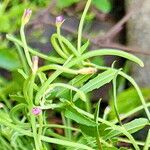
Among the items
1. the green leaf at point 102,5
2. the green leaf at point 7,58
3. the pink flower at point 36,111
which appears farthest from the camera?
the green leaf at point 102,5

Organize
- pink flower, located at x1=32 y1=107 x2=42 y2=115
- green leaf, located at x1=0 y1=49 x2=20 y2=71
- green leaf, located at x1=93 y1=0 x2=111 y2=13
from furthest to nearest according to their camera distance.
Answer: green leaf, located at x1=93 y1=0 x2=111 y2=13, green leaf, located at x1=0 y1=49 x2=20 y2=71, pink flower, located at x1=32 y1=107 x2=42 y2=115

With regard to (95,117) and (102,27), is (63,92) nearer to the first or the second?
(95,117)

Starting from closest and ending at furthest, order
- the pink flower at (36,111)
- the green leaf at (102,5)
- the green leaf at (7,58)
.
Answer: the pink flower at (36,111) → the green leaf at (7,58) → the green leaf at (102,5)

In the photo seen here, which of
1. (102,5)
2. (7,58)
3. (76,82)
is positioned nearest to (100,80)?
(76,82)

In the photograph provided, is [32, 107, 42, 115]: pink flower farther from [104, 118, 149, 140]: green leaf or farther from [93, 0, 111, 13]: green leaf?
[93, 0, 111, 13]: green leaf

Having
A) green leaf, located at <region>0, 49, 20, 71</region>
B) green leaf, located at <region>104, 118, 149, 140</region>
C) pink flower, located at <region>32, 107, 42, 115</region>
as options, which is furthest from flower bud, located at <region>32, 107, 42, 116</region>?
green leaf, located at <region>0, 49, 20, 71</region>

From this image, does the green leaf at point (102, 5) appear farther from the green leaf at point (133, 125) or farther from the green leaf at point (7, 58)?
the green leaf at point (133, 125)

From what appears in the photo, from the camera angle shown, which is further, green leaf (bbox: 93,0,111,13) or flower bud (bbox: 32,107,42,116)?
green leaf (bbox: 93,0,111,13)

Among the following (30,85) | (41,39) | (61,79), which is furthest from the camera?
(41,39)

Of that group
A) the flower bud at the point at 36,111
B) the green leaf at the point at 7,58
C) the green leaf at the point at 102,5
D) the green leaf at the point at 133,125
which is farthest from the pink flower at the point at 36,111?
the green leaf at the point at 102,5

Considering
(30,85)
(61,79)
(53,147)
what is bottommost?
(53,147)

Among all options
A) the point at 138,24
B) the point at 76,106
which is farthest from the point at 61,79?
the point at 76,106
